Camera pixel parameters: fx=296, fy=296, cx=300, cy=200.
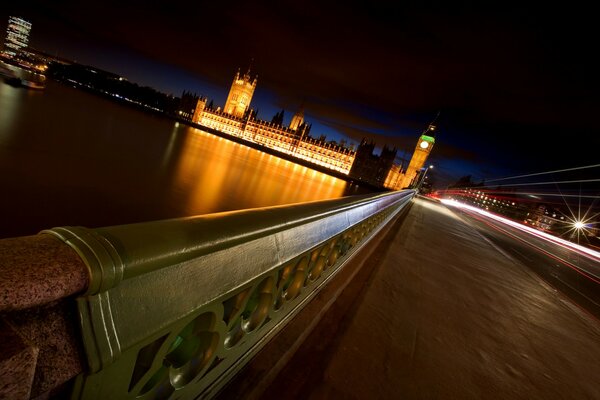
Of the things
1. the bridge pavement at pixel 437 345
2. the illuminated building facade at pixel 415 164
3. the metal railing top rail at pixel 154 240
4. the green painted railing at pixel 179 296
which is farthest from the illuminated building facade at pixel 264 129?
the metal railing top rail at pixel 154 240

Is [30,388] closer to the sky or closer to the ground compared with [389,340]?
closer to the sky

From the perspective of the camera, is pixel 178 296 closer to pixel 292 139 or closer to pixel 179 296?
pixel 179 296

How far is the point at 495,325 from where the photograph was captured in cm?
307

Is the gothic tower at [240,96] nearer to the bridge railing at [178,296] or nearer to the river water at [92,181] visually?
the river water at [92,181]

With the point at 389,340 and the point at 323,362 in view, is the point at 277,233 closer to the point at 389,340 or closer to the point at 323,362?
the point at 323,362

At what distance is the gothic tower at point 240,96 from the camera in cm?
10831

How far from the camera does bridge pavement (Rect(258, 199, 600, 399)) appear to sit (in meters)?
1.76

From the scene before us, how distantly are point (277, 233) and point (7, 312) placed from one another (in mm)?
923

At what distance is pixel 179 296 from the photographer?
2.82 feet

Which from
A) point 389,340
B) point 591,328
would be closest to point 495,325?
point 389,340

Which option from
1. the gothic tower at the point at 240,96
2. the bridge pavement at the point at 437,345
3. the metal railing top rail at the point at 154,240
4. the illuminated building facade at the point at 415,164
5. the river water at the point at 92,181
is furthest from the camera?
the gothic tower at the point at 240,96

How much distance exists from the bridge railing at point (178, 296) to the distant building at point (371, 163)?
293 feet

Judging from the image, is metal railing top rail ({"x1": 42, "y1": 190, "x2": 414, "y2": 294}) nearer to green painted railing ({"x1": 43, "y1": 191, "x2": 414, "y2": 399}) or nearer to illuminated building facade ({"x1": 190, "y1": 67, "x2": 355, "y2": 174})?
green painted railing ({"x1": 43, "y1": 191, "x2": 414, "y2": 399})

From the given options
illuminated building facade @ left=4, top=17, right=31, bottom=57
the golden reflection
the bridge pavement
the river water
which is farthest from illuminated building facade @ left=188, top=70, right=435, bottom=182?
the bridge pavement
